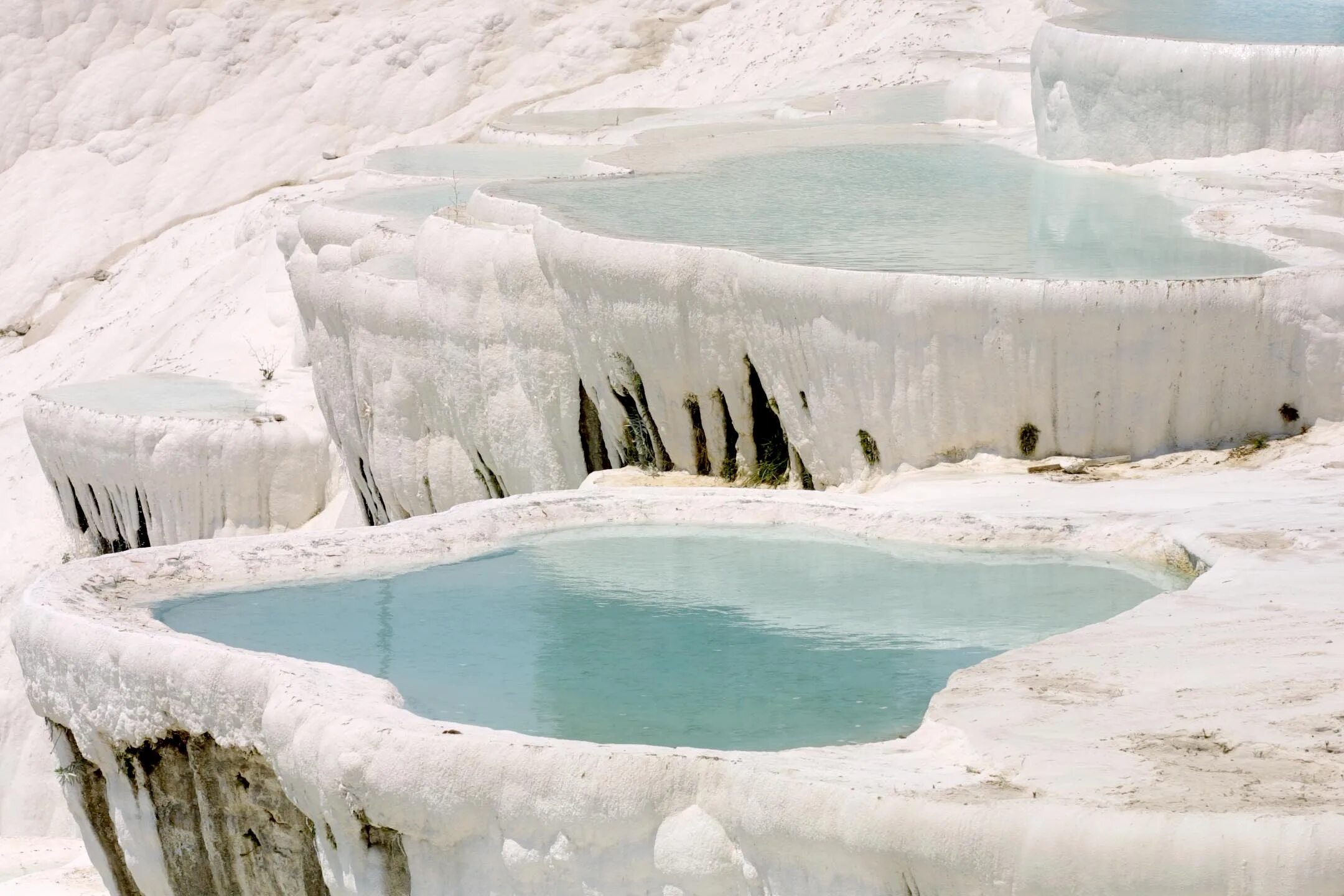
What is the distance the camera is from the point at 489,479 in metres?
10.7

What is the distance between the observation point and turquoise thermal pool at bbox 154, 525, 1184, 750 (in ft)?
16.7

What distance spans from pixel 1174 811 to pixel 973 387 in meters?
4.19

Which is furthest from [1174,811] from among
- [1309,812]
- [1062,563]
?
[1062,563]

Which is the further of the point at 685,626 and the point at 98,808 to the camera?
the point at 98,808

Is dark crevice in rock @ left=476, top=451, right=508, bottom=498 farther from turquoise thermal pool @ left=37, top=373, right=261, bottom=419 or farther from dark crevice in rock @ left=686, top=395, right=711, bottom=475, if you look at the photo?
turquoise thermal pool @ left=37, top=373, right=261, bottom=419

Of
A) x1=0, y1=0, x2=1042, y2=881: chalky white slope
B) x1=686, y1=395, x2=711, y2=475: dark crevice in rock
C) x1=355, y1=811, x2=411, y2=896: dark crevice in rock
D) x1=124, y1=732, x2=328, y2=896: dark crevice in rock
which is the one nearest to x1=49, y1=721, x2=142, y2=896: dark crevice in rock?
x1=124, y1=732, x2=328, y2=896: dark crevice in rock

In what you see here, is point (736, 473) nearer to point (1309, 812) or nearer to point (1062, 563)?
point (1062, 563)

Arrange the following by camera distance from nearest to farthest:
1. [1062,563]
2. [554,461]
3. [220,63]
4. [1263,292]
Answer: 1. [1062,563]
2. [1263,292]
3. [554,461]
4. [220,63]

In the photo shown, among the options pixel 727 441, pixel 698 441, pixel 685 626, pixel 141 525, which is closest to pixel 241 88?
pixel 141 525

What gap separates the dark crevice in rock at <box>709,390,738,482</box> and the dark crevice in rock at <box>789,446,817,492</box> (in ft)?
1.27

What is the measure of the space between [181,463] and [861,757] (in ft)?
28.8

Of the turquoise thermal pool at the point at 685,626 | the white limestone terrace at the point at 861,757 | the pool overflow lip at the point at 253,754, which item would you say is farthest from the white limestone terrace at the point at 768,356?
the turquoise thermal pool at the point at 685,626

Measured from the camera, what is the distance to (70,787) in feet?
20.7

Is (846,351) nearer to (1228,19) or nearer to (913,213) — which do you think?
(913,213)
